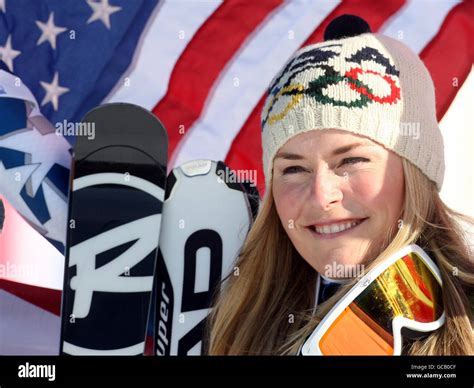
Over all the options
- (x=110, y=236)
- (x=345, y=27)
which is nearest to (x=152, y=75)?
(x=110, y=236)

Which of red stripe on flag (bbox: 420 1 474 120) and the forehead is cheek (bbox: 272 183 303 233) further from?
red stripe on flag (bbox: 420 1 474 120)

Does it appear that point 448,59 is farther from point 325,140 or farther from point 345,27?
point 325,140

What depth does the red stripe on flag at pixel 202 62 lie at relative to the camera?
262 cm

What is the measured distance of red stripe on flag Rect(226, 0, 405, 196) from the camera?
260 cm

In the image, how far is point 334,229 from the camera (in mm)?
2436

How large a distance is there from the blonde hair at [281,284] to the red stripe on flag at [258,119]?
16 centimetres

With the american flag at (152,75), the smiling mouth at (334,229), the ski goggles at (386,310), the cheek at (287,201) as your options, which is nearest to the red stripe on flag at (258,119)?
the american flag at (152,75)

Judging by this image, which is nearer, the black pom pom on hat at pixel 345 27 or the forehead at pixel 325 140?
the forehead at pixel 325 140

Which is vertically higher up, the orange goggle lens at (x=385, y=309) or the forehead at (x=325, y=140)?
the forehead at (x=325, y=140)

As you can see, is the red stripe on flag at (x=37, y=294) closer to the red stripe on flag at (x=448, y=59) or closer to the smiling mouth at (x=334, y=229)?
the smiling mouth at (x=334, y=229)

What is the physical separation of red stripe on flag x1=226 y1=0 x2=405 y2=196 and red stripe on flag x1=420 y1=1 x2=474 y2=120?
175 mm

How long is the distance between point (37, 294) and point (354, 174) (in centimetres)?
112

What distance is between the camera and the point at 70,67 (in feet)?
8.59
